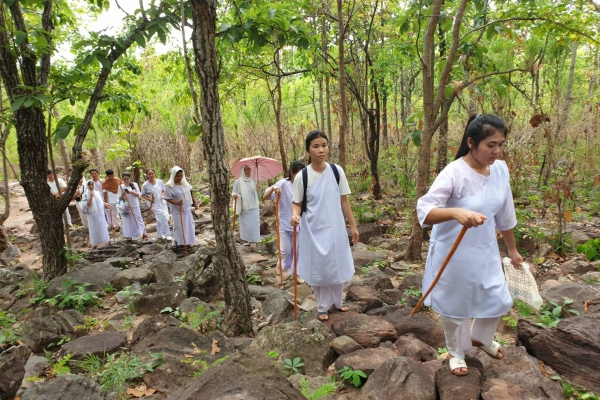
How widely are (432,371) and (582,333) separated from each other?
1086 mm

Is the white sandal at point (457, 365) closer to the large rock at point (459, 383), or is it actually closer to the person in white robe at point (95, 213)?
the large rock at point (459, 383)

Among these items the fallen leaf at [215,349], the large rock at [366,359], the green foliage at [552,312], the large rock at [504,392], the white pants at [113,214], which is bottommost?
the green foliage at [552,312]

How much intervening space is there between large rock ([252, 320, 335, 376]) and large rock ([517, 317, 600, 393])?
4.93 feet

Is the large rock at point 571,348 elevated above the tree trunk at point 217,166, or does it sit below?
below

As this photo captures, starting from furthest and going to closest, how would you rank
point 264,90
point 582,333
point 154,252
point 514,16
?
point 264,90 → point 154,252 → point 514,16 → point 582,333

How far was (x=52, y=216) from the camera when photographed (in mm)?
5871

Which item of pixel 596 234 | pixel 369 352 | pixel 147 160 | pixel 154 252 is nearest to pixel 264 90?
pixel 147 160

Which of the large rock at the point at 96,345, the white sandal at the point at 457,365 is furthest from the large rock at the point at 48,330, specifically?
the white sandal at the point at 457,365

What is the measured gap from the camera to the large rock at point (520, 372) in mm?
2385

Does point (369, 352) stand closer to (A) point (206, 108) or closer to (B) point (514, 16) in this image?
(A) point (206, 108)

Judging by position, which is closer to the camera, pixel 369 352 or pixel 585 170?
pixel 369 352

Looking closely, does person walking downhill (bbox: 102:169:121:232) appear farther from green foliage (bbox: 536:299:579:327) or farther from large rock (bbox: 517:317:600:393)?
large rock (bbox: 517:317:600:393)

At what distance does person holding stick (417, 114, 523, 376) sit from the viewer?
230cm

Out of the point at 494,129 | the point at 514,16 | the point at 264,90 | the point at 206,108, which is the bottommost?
the point at 494,129
